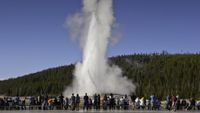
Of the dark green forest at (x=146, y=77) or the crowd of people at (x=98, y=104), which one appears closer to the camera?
the crowd of people at (x=98, y=104)

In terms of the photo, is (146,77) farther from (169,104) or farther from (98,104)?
(169,104)

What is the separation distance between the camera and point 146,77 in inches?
5133

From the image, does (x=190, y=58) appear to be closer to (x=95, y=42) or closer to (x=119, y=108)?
(x=95, y=42)

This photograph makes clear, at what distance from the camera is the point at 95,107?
52750mm

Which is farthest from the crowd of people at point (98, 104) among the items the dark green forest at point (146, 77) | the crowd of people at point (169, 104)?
the dark green forest at point (146, 77)

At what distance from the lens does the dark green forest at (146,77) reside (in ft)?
368

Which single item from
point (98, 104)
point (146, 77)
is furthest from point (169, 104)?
point (146, 77)

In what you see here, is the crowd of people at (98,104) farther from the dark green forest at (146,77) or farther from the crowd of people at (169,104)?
the dark green forest at (146,77)

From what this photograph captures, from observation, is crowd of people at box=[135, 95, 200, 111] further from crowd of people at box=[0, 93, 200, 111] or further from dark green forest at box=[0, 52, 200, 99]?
Result: dark green forest at box=[0, 52, 200, 99]

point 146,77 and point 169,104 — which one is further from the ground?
point 146,77

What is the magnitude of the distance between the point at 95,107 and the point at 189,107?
8.41 meters

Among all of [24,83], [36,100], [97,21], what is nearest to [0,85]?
[24,83]

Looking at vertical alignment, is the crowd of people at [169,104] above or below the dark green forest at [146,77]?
below

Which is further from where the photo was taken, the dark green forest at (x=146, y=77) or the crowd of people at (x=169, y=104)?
the dark green forest at (x=146, y=77)
